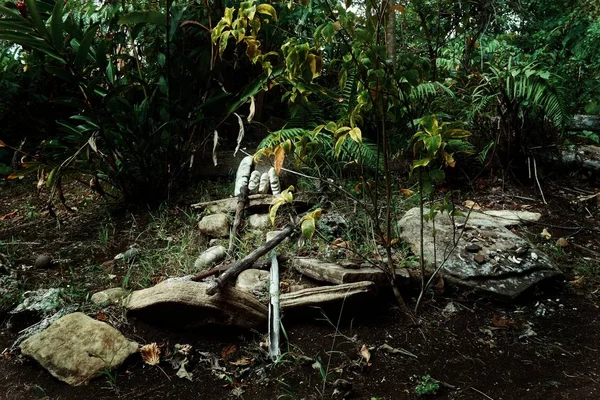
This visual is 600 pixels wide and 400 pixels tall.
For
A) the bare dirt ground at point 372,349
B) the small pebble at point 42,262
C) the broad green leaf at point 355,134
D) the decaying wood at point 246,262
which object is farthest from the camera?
the small pebble at point 42,262

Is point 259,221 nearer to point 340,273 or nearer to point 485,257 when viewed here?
point 340,273

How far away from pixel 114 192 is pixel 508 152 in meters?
3.32

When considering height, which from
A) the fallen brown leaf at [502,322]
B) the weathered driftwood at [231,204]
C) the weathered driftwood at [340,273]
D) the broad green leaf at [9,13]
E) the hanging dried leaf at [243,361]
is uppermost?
the broad green leaf at [9,13]

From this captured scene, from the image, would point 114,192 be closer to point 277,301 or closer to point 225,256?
point 225,256

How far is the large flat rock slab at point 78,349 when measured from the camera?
68.9 inches

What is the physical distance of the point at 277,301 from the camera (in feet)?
6.50

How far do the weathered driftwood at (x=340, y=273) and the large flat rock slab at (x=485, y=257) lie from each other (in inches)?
12.1

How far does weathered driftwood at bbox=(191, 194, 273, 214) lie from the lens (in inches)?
121

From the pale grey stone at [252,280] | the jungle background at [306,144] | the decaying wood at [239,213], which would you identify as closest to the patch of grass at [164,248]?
the jungle background at [306,144]

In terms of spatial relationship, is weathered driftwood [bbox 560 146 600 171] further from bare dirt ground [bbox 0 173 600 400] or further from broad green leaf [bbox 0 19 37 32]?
broad green leaf [bbox 0 19 37 32]

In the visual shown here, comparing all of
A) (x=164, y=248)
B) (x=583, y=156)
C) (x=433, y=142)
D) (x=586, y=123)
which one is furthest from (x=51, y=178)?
(x=586, y=123)

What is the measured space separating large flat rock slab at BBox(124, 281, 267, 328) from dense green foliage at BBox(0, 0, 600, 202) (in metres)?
0.72

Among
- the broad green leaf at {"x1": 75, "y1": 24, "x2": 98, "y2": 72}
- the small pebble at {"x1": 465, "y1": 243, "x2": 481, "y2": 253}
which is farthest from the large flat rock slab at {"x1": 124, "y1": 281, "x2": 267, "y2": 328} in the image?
the broad green leaf at {"x1": 75, "y1": 24, "x2": 98, "y2": 72}

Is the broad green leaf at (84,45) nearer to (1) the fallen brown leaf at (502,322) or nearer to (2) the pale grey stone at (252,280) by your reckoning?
(2) the pale grey stone at (252,280)
